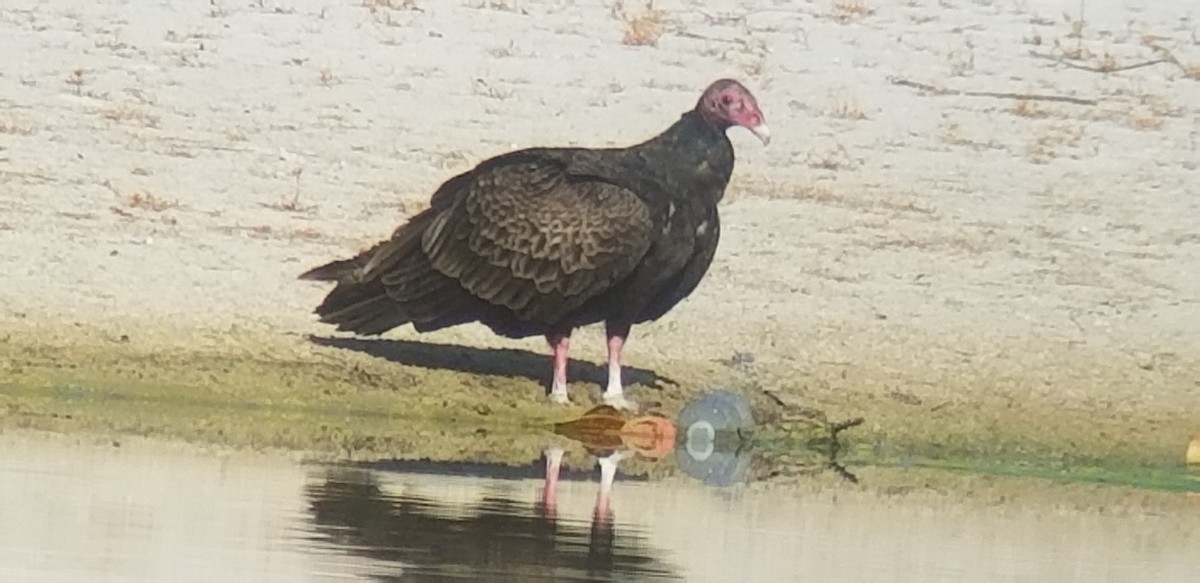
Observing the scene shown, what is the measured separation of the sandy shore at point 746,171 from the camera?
36.7 feet

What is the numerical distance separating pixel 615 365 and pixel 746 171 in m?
1.40

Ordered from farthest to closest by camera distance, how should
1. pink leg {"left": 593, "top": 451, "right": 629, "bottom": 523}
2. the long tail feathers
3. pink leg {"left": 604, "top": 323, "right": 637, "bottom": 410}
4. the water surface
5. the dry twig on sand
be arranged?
the dry twig on sand < pink leg {"left": 604, "top": 323, "right": 637, "bottom": 410} < the long tail feathers < pink leg {"left": 593, "top": 451, "right": 629, "bottom": 523} < the water surface

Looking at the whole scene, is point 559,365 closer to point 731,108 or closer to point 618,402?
point 618,402

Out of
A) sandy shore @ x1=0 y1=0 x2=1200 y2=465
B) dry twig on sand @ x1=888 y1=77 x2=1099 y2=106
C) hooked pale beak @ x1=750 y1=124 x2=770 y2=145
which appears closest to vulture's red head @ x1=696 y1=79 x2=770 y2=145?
hooked pale beak @ x1=750 y1=124 x2=770 y2=145

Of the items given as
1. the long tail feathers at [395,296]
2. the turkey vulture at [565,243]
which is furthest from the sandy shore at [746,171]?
the turkey vulture at [565,243]

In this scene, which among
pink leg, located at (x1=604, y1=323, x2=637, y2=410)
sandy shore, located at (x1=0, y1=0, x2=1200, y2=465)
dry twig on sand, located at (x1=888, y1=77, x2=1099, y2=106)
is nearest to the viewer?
pink leg, located at (x1=604, y1=323, x2=637, y2=410)

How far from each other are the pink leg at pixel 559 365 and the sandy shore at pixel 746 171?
42 cm

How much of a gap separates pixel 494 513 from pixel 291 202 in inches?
150

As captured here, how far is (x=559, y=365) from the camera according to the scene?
414 inches

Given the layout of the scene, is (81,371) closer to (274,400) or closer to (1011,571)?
(274,400)

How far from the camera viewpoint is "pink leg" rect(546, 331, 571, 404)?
1050 centimetres

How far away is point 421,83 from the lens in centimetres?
1155

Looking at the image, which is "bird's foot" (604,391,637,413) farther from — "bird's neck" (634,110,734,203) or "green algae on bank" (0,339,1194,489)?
"bird's neck" (634,110,734,203)

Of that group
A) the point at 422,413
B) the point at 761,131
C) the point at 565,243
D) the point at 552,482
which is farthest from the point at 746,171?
the point at 552,482
